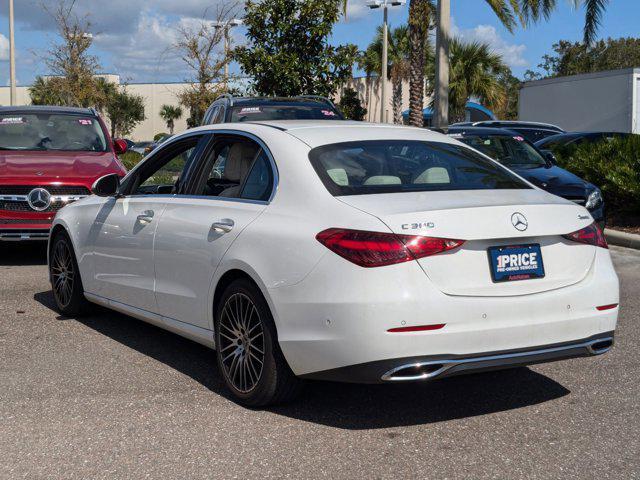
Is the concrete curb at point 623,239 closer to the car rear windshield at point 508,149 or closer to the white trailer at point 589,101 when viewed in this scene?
the car rear windshield at point 508,149

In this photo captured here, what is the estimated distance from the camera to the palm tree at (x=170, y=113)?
→ 77875mm

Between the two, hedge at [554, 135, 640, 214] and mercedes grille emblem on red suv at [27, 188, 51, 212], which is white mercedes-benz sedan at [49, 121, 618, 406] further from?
hedge at [554, 135, 640, 214]

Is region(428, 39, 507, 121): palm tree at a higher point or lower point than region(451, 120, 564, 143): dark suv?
higher

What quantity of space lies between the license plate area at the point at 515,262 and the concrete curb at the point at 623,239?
8.67 meters

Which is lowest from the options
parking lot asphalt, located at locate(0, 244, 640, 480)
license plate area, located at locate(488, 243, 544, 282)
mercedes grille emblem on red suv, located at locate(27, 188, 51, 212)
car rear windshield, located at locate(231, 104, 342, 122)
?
parking lot asphalt, located at locate(0, 244, 640, 480)

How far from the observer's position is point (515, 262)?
4520 millimetres

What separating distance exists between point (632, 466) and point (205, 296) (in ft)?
8.29

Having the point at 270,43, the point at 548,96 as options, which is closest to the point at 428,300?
the point at 270,43

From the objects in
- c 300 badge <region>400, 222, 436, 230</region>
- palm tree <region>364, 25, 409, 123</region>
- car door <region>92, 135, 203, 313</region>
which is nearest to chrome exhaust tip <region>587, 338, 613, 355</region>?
c 300 badge <region>400, 222, 436, 230</region>

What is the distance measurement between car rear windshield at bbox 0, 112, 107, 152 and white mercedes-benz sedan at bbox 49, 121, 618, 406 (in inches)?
242

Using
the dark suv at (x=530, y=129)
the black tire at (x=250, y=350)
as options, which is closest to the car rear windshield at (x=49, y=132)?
the black tire at (x=250, y=350)

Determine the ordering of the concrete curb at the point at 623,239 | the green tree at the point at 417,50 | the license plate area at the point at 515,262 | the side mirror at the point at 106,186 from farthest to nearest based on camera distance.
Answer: the green tree at the point at 417,50 < the concrete curb at the point at 623,239 < the side mirror at the point at 106,186 < the license plate area at the point at 515,262

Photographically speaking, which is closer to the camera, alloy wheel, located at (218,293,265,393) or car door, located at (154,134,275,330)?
alloy wheel, located at (218,293,265,393)

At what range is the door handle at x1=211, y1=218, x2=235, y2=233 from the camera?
17.0 feet
